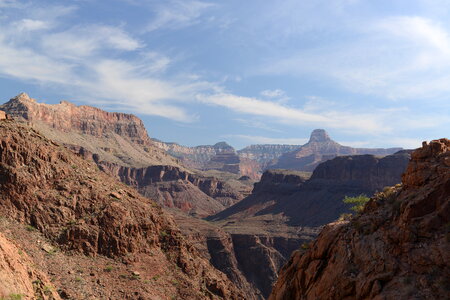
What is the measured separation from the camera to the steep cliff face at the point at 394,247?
1523cm

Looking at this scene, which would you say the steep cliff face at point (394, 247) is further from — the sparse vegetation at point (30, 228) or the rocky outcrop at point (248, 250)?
the rocky outcrop at point (248, 250)

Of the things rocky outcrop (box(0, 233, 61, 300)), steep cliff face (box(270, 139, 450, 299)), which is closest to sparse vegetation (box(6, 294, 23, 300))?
rocky outcrop (box(0, 233, 61, 300))

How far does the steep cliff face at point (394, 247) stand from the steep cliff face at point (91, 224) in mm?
24522

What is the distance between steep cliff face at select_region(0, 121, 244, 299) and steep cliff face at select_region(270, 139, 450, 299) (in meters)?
24.5

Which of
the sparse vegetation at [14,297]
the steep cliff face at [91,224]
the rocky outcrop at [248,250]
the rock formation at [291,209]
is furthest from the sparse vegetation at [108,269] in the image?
the rock formation at [291,209]

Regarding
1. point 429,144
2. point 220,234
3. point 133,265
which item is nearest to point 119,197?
point 133,265

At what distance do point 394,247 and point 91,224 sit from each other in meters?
35.8

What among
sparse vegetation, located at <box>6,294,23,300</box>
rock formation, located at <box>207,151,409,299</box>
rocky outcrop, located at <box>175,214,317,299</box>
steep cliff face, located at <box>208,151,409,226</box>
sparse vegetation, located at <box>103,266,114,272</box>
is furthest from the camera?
steep cliff face, located at <box>208,151,409,226</box>

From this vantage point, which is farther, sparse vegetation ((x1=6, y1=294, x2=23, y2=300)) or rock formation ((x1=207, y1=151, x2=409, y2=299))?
rock formation ((x1=207, y1=151, x2=409, y2=299))

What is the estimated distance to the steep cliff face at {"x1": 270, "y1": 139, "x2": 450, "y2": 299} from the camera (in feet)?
50.0

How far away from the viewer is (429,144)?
20.2m

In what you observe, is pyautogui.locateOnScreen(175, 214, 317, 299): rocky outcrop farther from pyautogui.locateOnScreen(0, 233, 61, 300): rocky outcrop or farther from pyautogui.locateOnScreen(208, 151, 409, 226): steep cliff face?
pyautogui.locateOnScreen(0, 233, 61, 300): rocky outcrop

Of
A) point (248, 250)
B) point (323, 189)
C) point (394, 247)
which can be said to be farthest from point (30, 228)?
point (323, 189)

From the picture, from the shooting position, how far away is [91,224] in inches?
1809
